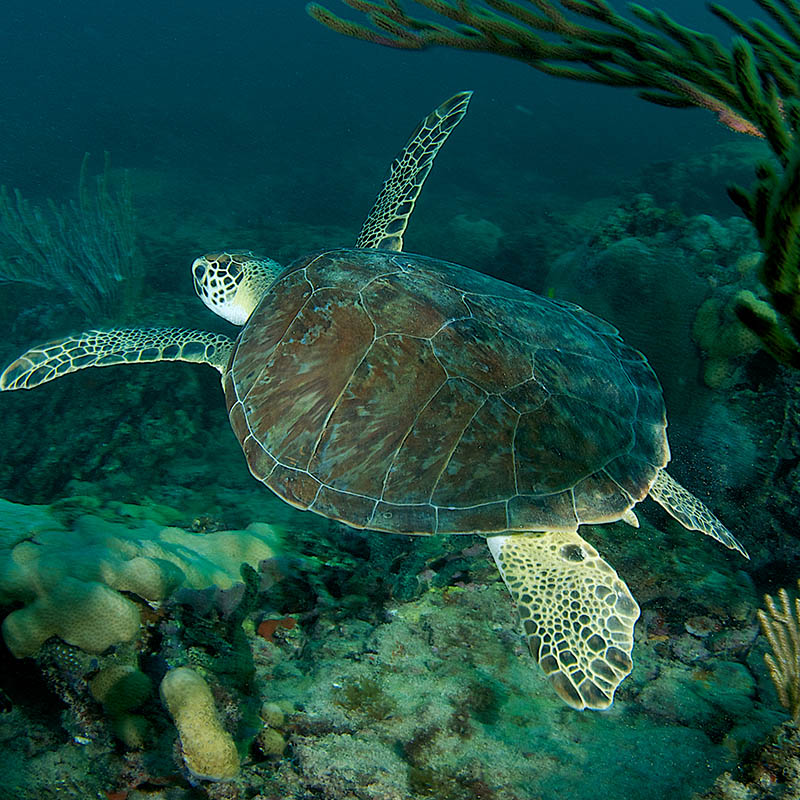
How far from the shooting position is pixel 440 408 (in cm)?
223

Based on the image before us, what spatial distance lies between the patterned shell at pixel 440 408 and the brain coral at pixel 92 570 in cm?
52

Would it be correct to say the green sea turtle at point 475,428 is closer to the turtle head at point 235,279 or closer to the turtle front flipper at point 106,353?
the turtle front flipper at point 106,353

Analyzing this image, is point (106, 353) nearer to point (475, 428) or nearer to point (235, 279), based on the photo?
point (235, 279)

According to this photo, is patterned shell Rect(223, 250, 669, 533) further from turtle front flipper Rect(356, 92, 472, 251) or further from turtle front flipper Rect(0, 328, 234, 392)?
turtle front flipper Rect(356, 92, 472, 251)

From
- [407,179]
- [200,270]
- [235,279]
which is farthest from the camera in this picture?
[407,179]

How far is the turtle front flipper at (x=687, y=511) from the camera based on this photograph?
7.68 ft

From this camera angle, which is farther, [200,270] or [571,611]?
[200,270]

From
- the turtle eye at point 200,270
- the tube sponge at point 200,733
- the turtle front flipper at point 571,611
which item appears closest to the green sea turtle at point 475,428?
the turtle front flipper at point 571,611

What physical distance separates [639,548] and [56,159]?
22780 millimetres

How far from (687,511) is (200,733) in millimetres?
2246

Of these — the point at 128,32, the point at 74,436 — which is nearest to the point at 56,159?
the point at 74,436

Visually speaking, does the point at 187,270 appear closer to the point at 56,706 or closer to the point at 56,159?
the point at 56,706

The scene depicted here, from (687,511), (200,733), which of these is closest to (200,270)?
(200,733)

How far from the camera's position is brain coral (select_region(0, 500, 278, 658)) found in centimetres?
182
